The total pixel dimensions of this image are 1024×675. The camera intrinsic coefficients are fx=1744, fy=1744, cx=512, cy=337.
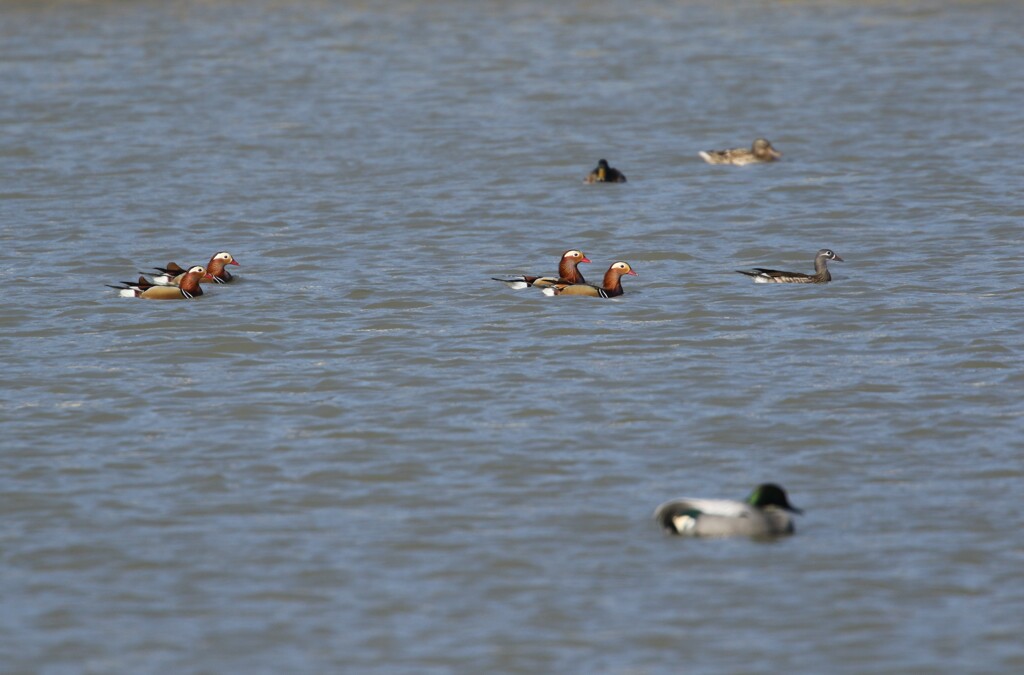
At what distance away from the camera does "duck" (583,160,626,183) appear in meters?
25.1

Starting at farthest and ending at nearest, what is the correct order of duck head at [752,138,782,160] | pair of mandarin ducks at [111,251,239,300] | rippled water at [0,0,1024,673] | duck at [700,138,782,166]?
duck head at [752,138,782,160], duck at [700,138,782,166], pair of mandarin ducks at [111,251,239,300], rippled water at [0,0,1024,673]

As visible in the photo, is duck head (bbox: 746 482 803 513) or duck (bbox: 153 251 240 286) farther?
duck (bbox: 153 251 240 286)

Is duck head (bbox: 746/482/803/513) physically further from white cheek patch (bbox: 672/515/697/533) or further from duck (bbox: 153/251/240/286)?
duck (bbox: 153/251/240/286)

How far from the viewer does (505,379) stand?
51.6 ft

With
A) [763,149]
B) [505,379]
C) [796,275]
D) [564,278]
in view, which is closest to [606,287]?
[564,278]

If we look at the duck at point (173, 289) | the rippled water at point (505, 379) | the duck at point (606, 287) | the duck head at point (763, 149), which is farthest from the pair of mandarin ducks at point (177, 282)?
the duck head at point (763, 149)

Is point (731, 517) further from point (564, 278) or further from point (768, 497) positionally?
point (564, 278)

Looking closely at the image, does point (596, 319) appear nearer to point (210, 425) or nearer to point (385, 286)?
point (385, 286)

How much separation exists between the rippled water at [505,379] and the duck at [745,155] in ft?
0.89

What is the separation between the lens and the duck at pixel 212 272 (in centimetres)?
1942

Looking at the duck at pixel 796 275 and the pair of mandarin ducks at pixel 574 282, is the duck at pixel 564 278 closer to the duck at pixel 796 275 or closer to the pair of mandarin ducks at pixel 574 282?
the pair of mandarin ducks at pixel 574 282

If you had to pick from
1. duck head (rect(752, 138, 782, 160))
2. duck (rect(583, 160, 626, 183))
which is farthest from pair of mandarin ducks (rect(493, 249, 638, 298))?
duck head (rect(752, 138, 782, 160))

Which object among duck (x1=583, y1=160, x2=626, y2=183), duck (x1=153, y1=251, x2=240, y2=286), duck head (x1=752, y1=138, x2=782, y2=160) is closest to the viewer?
duck (x1=153, y1=251, x2=240, y2=286)

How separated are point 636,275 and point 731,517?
27.4ft
